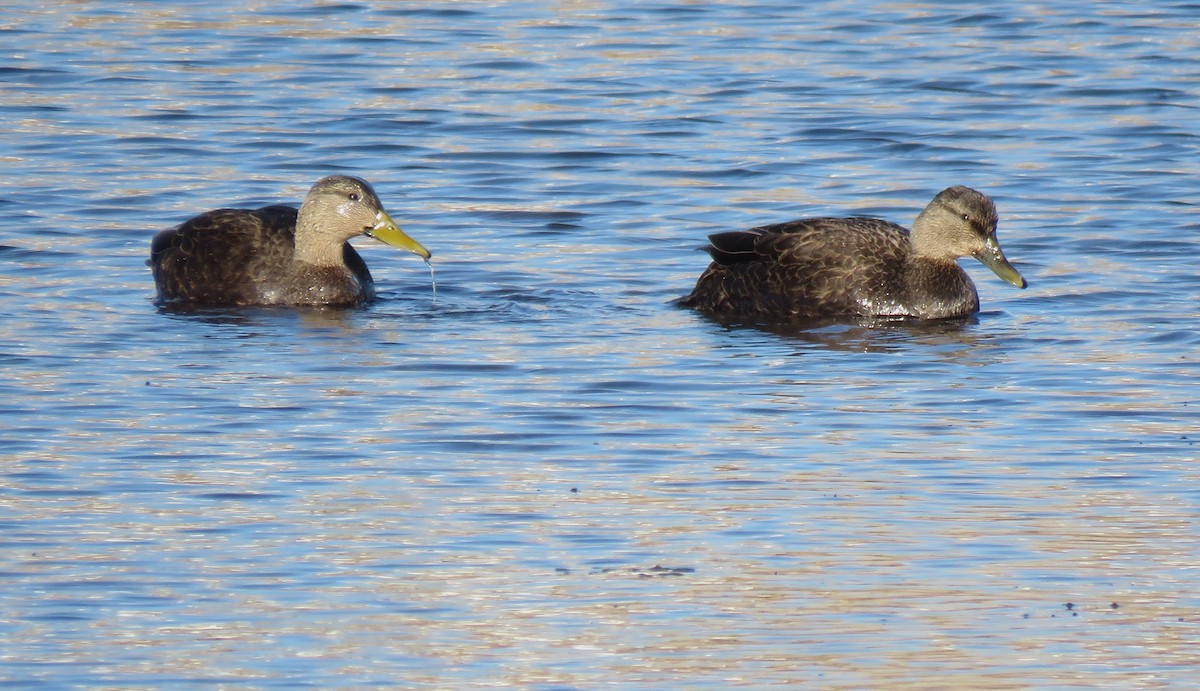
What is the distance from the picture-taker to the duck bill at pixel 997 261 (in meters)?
12.0

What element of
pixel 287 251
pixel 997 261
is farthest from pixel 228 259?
pixel 997 261

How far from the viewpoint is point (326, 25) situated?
21.1m

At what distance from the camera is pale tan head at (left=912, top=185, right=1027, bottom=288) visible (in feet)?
40.0

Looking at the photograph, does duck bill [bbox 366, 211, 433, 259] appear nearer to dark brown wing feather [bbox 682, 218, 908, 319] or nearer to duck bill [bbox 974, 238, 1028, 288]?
dark brown wing feather [bbox 682, 218, 908, 319]

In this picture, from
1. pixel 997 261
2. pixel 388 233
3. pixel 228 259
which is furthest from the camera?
pixel 388 233

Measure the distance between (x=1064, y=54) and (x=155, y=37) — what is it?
8.05 m

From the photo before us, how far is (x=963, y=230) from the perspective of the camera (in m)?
12.2

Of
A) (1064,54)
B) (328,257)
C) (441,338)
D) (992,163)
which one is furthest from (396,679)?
(1064,54)

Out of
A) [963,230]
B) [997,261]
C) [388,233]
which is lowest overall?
[997,261]

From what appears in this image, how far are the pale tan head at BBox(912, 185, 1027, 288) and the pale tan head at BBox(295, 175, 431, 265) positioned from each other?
2.89m

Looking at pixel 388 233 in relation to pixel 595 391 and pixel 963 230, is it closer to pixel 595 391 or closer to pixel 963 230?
pixel 595 391

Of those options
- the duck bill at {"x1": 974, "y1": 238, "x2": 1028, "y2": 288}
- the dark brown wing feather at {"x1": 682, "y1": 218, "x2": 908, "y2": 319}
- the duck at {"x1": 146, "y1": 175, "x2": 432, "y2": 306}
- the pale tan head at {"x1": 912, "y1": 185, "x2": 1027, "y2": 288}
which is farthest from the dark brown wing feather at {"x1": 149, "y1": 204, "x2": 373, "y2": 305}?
the duck bill at {"x1": 974, "y1": 238, "x2": 1028, "y2": 288}

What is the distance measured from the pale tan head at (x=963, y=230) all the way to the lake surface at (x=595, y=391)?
343 mm

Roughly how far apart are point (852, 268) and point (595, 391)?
98.8 inches
